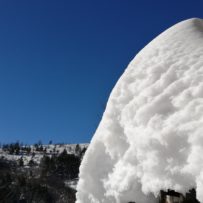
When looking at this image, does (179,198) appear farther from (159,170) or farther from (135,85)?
(135,85)

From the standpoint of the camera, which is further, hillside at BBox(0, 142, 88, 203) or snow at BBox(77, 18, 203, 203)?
hillside at BBox(0, 142, 88, 203)

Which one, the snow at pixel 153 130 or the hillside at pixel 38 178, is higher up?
the hillside at pixel 38 178

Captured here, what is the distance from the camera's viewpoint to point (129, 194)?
4477 millimetres

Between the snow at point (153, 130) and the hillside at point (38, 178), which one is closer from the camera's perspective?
the snow at point (153, 130)

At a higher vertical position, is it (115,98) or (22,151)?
(22,151)

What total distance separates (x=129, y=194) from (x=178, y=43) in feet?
8.45

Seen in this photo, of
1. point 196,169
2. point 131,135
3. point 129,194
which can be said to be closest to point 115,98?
point 131,135

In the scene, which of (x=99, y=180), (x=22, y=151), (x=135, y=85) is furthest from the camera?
(x=22, y=151)

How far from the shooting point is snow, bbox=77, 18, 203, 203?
3812 millimetres

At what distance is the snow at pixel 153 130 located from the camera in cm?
381

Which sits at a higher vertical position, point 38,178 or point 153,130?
point 38,178

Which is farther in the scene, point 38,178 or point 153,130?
point 38,178

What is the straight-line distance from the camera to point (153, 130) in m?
4.39

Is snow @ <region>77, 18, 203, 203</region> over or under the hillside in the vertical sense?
under
